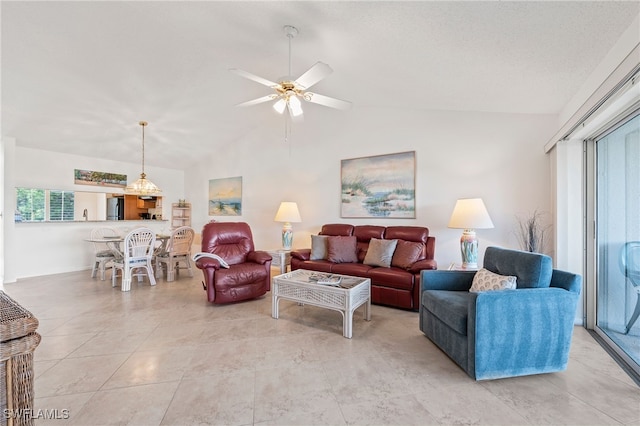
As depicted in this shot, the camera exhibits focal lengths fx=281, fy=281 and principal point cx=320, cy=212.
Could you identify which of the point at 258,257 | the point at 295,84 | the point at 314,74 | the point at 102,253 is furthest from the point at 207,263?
the point at 102,253

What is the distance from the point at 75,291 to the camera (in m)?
4.08

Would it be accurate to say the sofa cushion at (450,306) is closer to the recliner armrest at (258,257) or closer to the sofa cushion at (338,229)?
the sofa cushion at (338,229)

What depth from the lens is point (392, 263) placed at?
3822 mm

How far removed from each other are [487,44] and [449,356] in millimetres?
2578

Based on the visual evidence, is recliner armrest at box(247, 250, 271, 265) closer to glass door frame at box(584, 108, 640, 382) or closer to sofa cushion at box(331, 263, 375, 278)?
sofa cushion at box(331, 263, 375, 278)

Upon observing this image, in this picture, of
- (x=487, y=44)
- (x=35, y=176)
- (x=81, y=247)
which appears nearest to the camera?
(x=487, y=44)

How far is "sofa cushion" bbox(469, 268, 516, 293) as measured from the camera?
229 cm

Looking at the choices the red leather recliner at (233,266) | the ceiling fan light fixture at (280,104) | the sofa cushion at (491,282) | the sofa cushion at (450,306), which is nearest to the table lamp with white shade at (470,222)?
the sofa cushion at (491,282)

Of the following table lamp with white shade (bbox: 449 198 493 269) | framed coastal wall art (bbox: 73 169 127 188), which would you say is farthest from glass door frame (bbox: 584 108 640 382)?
framed coastal wall art (bbox: 73 169 127 188)

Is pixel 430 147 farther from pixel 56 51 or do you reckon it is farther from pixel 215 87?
pixel 56 51

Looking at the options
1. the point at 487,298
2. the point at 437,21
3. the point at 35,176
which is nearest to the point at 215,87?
the point at 437,21

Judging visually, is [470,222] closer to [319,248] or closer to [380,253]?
[380,253]

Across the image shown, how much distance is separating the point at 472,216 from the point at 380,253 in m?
1.24

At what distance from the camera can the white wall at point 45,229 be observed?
14.8 ft
